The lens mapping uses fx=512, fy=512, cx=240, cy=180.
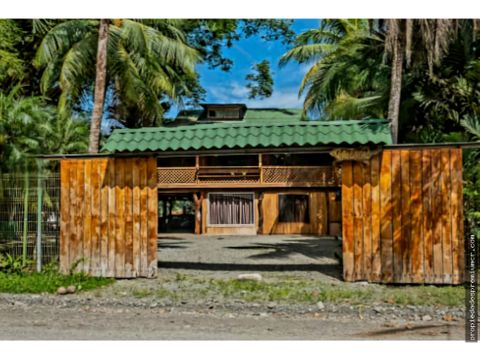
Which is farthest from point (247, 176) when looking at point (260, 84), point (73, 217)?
point (73, 217)

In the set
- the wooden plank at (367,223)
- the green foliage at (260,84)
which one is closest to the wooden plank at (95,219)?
the wooden plank at (367,223)

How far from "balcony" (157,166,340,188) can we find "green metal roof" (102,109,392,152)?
52.0ft

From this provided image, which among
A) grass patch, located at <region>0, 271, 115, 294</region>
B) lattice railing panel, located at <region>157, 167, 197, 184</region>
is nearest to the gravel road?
grass patch, located at <region>0, 271, 115, 294</region>

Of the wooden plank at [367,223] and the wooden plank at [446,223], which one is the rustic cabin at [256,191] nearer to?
the wooden plank at [367,223]

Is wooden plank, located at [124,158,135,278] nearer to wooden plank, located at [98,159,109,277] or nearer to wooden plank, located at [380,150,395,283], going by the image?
wooden plank, located at [98,159,109,277]

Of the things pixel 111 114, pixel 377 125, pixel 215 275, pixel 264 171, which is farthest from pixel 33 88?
pixel 377 125

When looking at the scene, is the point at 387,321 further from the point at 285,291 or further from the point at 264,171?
the point at 264,171

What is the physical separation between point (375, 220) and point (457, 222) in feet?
4.08

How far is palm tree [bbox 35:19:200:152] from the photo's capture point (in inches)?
746

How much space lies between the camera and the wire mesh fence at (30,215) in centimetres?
911

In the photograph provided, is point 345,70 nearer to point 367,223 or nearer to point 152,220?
point 367,223

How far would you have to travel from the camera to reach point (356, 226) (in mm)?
8367

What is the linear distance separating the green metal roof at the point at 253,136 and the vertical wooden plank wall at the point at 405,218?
0.50 meters

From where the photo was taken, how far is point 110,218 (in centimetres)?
905
